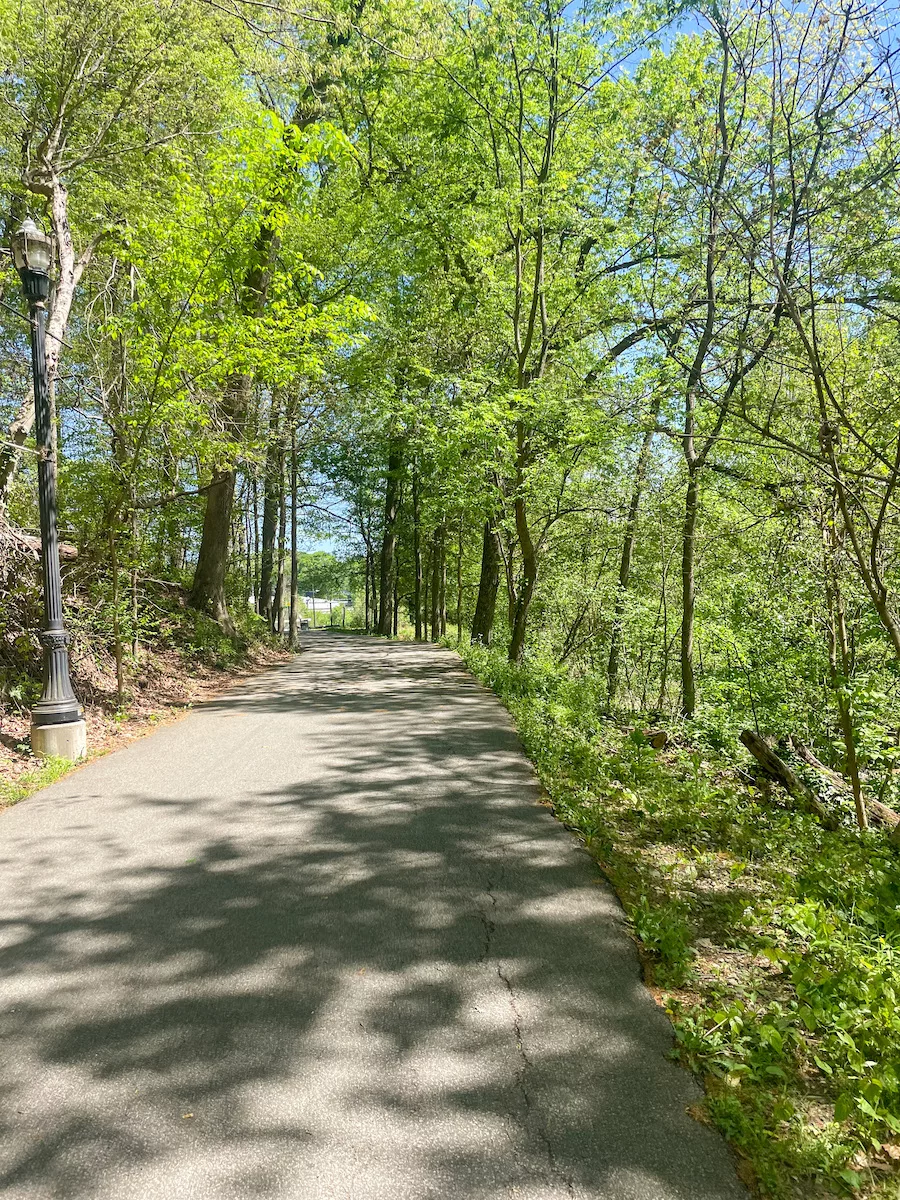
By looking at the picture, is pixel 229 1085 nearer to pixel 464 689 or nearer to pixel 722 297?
pixel 722 297

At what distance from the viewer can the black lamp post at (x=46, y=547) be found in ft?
22.4

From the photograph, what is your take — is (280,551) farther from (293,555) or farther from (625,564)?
(625,564)

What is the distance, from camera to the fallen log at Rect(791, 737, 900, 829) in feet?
20.8

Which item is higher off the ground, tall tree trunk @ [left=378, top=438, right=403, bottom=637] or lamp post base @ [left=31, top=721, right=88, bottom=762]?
tall tree trunk @ [left=378, top=438, right=403, bottom=637]

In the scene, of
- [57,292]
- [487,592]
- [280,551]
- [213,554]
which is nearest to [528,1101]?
[57,292]

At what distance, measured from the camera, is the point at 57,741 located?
684 centimetres

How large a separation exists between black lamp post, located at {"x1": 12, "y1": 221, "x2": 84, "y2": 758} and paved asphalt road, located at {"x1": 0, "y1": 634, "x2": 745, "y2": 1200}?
121 cm

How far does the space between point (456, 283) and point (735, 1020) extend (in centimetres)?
1506

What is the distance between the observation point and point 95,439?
10.7 metres

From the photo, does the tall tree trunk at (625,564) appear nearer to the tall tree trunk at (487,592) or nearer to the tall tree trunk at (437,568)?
the tall tree trunk at (487,592)

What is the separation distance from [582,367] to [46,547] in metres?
11.1

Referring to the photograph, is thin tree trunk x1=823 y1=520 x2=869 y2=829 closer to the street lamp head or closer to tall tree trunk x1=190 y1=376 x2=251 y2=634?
the street lamp head

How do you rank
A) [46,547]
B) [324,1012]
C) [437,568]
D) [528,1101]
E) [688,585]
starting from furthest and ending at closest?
[437,568] → [688,585] → [46,547] → [324,1012] → [528,1101]

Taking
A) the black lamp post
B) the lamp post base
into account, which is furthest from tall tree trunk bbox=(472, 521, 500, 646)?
the lamp post base
